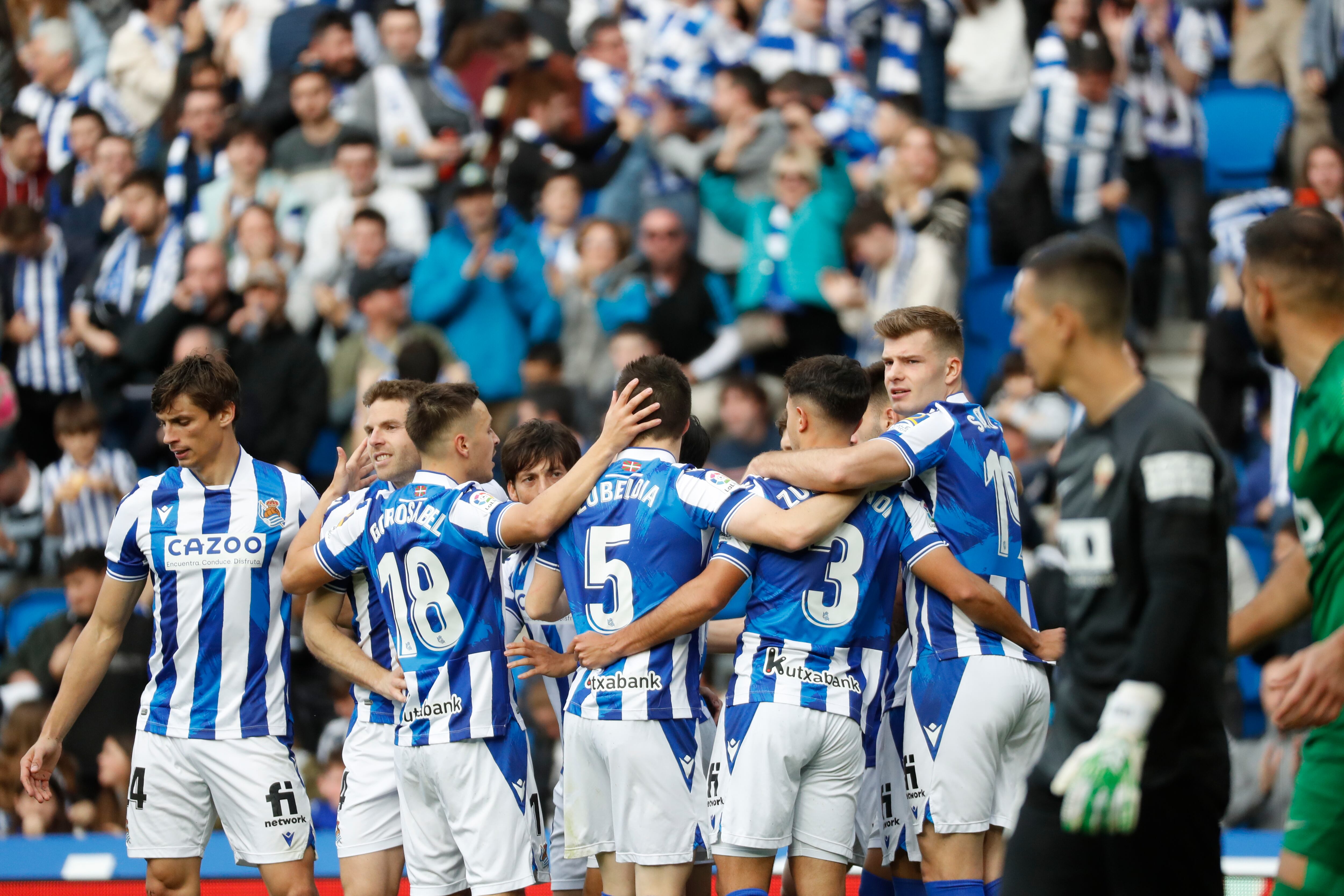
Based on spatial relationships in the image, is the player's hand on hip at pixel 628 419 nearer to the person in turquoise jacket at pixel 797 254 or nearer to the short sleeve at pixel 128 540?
the short sleeve at pixel 128 540

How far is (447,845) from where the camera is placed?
581cm

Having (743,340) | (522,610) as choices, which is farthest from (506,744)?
(743,340)

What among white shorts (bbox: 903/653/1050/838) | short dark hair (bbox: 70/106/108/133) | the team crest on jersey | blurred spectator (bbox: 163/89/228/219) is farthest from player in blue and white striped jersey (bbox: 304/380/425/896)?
short dark hair (bbox: 70/106/108/133)

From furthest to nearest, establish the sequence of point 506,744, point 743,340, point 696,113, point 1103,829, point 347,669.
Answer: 1. point 696,113
2. point 743,340
3. point 347,669
4. point 506,744
5. point 1103,829

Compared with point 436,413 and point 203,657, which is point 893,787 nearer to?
point 436,413

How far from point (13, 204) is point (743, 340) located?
674cm

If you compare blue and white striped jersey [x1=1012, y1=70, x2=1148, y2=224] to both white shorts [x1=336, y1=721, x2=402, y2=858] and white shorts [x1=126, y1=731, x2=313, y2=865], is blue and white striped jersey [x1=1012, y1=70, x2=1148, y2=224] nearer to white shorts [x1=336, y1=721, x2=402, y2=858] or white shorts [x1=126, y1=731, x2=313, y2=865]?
white shorts [x1=336, y1=721, x2=402, y2=858]

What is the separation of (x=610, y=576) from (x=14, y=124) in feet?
36.6

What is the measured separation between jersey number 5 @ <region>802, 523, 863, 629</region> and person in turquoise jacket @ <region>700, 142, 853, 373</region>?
18.2 ft

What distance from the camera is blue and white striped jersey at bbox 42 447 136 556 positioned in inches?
460

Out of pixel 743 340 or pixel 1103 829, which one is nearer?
pixel 1103 829

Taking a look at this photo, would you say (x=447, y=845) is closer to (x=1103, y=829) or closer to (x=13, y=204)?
(x=1103, y=829)

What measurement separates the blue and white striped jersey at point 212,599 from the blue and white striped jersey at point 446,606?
2.55 feet

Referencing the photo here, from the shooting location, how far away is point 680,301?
11.1 m
